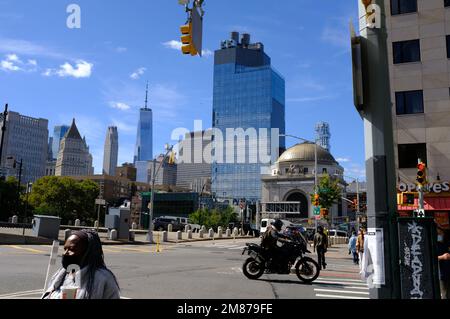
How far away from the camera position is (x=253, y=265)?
13711mm

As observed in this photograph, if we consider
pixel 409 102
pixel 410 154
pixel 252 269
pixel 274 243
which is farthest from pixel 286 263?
pixel 409 102

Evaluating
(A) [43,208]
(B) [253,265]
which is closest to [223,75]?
(A) [43,208]

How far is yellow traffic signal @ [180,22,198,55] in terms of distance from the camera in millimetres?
12359

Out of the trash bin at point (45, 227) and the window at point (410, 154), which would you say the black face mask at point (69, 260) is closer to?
the trash bin at point (45, 227)

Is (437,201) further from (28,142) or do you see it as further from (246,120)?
(28,142)

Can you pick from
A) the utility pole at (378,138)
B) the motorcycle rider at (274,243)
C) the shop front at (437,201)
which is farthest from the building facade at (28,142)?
the utility pole at (378,138)

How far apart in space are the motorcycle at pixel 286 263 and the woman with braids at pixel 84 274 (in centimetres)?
997

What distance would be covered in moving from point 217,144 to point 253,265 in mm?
165859

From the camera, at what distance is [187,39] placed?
486 inches

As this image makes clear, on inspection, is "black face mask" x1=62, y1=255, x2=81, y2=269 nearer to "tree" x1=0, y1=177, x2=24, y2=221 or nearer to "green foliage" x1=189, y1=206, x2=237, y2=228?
"tree" x1=0, y1=177, x2=24, y2=221

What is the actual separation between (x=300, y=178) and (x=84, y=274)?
12117 centimetres

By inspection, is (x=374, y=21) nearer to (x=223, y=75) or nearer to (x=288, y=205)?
(x=288, y=205)

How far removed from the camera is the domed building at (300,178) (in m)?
122
